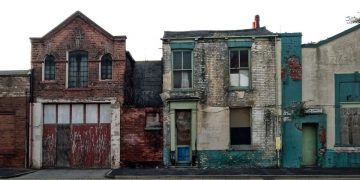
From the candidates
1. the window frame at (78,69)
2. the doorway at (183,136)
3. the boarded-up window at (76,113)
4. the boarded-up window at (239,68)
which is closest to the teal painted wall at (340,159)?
the boarded-up window at (239,68)

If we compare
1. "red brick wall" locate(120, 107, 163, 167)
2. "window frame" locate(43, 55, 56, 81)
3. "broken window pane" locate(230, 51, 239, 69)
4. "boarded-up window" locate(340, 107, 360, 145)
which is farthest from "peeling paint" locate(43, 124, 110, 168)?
"boarded-up window" locate(340, 107, 360, 145)

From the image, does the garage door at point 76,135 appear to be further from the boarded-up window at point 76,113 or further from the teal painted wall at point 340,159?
the teal painted wall at point 340,159

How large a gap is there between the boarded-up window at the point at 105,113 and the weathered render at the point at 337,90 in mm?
9944

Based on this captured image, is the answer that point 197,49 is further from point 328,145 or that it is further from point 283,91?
point 328,145

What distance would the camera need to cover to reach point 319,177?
66.5ft

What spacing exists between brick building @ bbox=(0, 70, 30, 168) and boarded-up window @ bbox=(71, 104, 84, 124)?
2370 mm

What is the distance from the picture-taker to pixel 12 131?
25719mm

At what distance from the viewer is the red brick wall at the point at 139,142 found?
981 inches

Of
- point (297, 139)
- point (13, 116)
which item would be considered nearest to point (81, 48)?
point (13, 116)

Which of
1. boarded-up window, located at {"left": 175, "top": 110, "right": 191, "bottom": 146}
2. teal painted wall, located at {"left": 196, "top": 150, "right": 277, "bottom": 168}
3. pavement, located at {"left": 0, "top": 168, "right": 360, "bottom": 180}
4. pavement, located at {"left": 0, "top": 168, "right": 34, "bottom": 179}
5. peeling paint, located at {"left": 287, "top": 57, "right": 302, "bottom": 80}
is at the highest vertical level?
peeling paint, located at {"left": 287, "top": 57, "right": 302, "bottom": 80}

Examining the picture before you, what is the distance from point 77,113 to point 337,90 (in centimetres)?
1326

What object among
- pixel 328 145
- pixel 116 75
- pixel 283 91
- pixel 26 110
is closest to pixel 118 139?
pixel 116 75

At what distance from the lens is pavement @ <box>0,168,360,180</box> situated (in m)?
20.5

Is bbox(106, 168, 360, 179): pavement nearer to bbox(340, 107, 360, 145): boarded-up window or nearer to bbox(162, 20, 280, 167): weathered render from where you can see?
bbox(162, 20, 280, 167): weathered render
